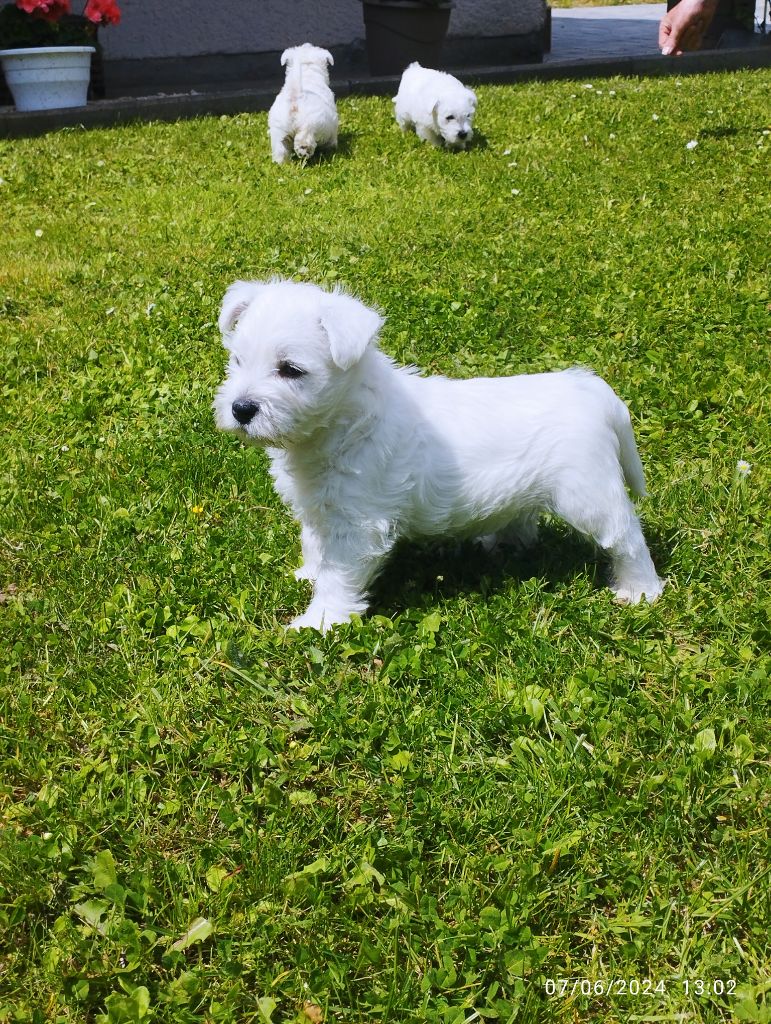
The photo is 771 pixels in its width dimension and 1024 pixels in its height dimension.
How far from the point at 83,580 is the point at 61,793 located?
3.67 ft

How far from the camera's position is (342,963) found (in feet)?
7.21

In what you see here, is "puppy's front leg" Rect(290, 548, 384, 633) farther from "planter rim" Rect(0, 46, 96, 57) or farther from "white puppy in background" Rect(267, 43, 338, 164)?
"planter rim" Rect(0, 46, 96, 57)

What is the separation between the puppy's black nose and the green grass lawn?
2.58ft

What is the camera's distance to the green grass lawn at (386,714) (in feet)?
7.27

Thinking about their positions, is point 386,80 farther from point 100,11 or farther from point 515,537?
point 515,537

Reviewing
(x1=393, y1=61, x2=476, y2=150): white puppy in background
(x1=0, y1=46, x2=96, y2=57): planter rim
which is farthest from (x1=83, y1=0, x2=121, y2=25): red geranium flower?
(x1=393, y1=61, x2=476, y2=150): white puppy in background

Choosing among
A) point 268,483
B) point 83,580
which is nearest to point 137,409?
point 268,483

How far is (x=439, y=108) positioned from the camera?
9.15 m

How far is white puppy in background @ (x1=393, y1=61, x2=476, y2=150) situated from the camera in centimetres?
912

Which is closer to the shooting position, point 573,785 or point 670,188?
point 573,785

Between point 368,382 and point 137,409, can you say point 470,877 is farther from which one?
point 137,409

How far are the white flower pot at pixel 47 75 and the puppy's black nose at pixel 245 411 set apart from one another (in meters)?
10.0

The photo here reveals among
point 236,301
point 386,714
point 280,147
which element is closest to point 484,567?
point 386,714
